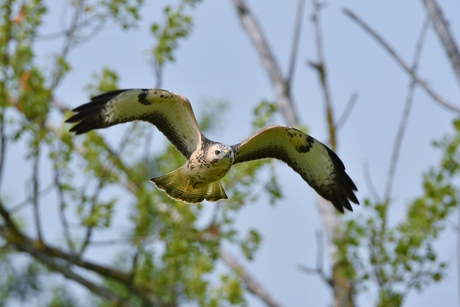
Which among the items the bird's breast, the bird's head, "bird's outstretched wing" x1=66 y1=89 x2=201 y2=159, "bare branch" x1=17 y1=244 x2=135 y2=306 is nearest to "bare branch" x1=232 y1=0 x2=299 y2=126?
"bare branch" x1=17 y1=244 x2=135 y2=306

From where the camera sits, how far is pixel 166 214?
29.2 ft

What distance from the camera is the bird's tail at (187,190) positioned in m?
6.61

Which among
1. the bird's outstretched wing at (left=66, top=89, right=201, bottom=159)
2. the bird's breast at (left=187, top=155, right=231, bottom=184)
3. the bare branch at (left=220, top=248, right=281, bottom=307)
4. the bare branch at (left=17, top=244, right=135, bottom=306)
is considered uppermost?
the bare branch at (left=220, top=248, right=281, bottom=307)

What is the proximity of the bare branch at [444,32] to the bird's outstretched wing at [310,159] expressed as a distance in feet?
3.91

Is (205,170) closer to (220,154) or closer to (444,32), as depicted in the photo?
(220,154)

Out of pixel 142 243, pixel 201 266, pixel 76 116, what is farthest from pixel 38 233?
pixel 76 116

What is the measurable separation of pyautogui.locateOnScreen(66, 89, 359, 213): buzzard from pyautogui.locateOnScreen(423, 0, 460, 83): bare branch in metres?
1.24

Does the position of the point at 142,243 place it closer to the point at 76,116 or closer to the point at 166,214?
the point at 166,214

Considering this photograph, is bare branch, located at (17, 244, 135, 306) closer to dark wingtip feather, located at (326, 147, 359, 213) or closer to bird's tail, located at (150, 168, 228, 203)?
bird's tail, located at (150, 168, 228, 203)

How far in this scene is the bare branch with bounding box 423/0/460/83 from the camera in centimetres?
723

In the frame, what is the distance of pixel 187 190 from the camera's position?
6.61 m

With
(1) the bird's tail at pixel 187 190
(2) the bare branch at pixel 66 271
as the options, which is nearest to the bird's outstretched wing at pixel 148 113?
(1) the bird's tail at pixel 187 190

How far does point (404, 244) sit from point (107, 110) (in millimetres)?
3036

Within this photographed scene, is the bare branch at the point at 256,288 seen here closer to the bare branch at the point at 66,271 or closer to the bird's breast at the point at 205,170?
the bare branch at the point at 66,271
